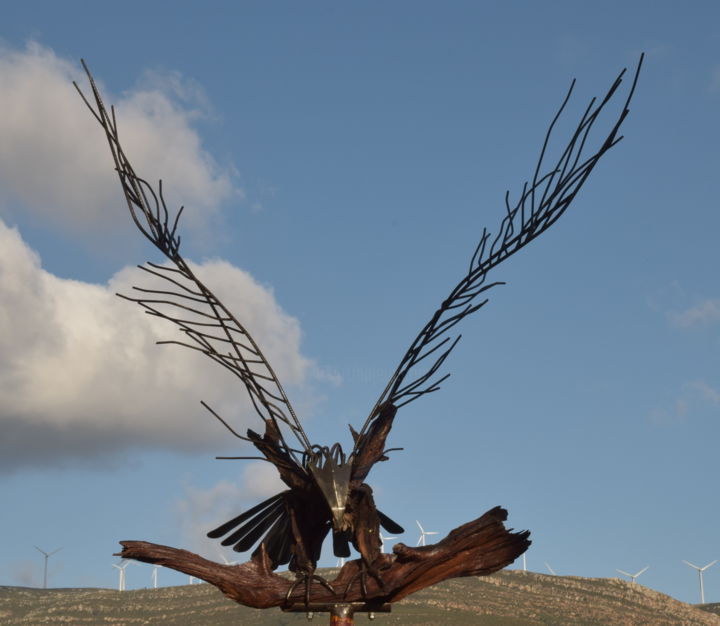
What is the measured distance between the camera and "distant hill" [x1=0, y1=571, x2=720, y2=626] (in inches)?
5167

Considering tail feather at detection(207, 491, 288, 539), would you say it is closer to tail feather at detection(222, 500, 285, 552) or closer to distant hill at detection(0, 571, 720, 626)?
tail feather at detection(222, 500, 285, 552)

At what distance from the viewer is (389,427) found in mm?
13203

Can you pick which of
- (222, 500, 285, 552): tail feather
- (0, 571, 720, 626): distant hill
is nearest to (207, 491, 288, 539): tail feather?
(222, 500, 285, 552): tail feather

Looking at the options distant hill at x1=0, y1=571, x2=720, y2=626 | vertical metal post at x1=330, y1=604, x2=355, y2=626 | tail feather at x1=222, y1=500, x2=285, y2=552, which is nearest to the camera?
vertical metal post at x1=330, y1=604, x2=355, y2=626

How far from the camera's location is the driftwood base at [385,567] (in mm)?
11547

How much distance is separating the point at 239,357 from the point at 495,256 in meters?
3.58

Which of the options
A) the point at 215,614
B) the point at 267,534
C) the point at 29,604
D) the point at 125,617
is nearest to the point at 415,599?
the point at 215,614

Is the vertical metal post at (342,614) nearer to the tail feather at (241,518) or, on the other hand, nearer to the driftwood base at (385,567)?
the driftwood base at (385,567)

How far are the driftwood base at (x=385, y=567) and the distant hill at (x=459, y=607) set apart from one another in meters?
106

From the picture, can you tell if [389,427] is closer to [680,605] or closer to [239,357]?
[239,357]

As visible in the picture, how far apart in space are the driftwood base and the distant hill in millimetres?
105938

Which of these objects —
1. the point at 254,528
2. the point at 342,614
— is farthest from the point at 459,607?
the point at 342,614

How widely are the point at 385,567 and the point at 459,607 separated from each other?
423 ft

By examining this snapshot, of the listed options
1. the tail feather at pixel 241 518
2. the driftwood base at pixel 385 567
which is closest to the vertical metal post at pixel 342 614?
the driftwood base at pixel 385 567
